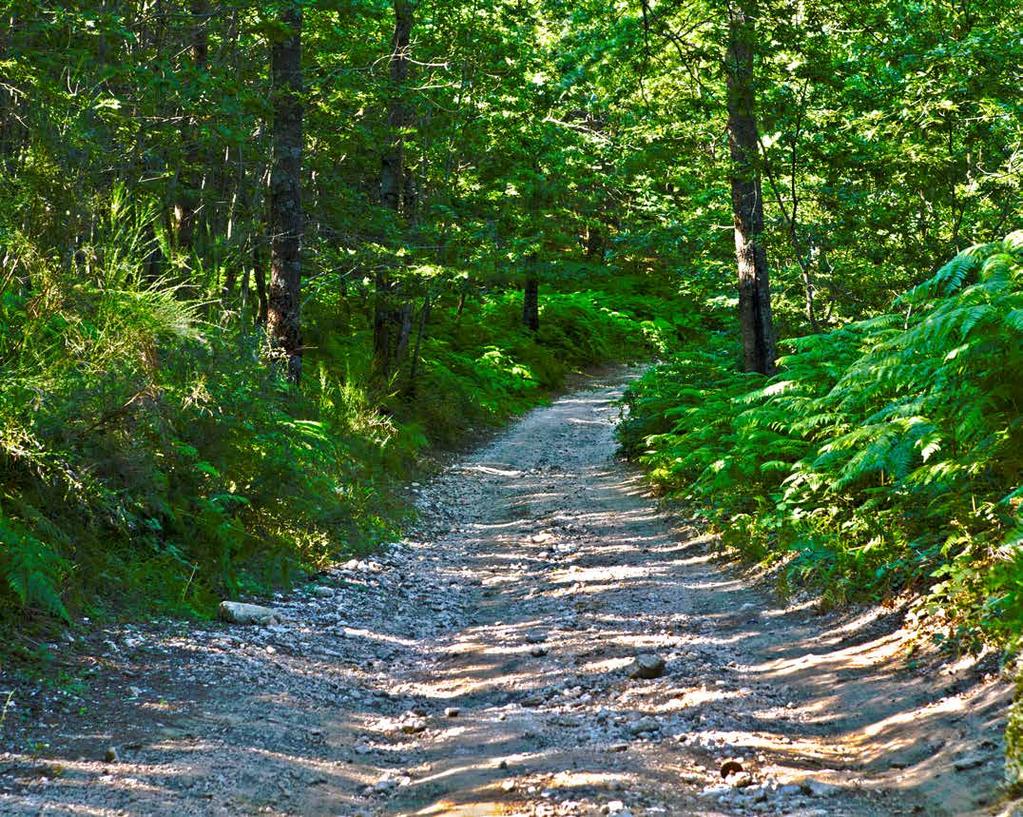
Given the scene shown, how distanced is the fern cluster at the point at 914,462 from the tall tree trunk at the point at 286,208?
5849mm

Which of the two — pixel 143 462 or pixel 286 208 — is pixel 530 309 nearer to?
pixel 286 208

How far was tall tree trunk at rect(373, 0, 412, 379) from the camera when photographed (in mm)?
14516

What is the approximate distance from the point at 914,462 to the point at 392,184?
11.4 meters

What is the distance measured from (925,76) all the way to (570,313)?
20587 millimetres

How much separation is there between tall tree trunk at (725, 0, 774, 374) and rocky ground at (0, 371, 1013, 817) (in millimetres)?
5677

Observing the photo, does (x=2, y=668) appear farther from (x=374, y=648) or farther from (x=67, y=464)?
(x=374, y=648)

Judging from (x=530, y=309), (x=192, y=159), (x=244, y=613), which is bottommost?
→ (x=244, y=613)

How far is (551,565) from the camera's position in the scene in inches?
340

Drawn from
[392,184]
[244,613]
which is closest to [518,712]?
[244,613]

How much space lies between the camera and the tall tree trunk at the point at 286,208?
1152 centimetres

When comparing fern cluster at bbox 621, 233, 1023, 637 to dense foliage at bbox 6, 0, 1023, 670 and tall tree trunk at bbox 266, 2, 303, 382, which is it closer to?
dense foliage at bbox 6, 0, 1023, 670

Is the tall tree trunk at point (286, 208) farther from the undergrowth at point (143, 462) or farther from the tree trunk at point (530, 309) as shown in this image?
the tree trunk at point (530, 309)

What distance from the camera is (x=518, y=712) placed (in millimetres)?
5027

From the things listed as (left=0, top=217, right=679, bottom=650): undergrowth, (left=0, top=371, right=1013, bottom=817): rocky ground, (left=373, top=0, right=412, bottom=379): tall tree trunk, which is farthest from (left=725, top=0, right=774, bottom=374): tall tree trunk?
(left=0, top=217, right=679, bottom=650): undergrowth
